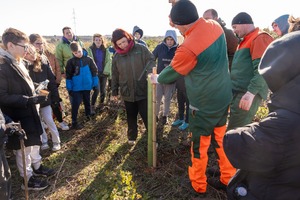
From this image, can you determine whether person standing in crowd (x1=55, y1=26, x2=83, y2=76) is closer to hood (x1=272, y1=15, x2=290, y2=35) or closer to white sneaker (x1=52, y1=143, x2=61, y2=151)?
white sneaker (x1=52, y1=143, x2=61, y2=151)

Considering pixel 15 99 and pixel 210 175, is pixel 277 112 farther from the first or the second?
pixel 15 99

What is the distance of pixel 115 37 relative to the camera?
3551 mm

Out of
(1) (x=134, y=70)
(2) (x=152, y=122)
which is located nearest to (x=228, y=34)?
(1) (x=134, y=70)

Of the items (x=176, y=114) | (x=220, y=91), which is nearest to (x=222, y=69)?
(x=220, y=91)

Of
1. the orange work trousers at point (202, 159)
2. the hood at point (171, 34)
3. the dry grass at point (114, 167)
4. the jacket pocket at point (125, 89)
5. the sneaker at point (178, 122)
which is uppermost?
the hood at point (171, 34)

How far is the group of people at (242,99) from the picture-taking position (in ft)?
3.88

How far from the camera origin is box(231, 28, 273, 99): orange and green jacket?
8.68 feet

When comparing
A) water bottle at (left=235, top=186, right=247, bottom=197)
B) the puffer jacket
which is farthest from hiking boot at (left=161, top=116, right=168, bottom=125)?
water bottle at (left=235, top=186, right=247, bottom=197)

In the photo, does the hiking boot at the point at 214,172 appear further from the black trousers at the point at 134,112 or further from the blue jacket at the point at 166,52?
the blue jacket at the point at 166,52

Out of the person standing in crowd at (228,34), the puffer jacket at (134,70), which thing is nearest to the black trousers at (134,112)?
the puffer jacket at (134,70)

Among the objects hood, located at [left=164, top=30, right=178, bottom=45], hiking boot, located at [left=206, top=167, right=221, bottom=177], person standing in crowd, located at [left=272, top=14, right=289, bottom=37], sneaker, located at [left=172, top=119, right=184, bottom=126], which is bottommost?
hiking boot, located at [left=206, top=167, right=221, bottom=177]

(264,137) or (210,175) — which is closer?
(264,137)

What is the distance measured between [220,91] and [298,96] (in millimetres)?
→ 1430

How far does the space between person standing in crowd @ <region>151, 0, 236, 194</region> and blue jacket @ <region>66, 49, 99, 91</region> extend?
271 cm
